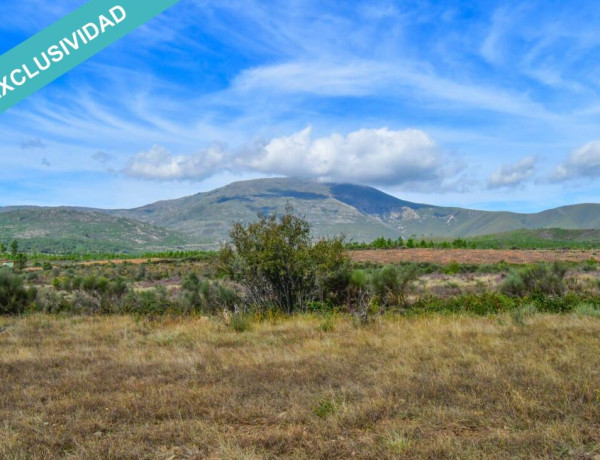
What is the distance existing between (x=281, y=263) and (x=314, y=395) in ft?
30.6

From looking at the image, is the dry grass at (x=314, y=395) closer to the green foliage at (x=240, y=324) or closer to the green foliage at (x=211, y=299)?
the green foliage at (x=240, y=324)

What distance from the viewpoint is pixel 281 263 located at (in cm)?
1555

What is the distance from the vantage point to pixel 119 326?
13414 mm

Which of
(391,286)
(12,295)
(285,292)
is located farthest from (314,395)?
(12,295)

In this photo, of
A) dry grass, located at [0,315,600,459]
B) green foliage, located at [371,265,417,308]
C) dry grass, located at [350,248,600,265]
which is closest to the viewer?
dry grass, located at [0,315,600,459]

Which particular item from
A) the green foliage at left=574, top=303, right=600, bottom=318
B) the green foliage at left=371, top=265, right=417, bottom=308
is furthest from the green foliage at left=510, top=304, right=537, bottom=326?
the green foliage at left=371, top=265, right=417, bottom=308

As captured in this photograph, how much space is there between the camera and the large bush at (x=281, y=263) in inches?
613

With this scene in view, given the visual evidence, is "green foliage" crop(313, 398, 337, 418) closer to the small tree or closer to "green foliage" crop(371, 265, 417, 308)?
"green foliage" crop(371, 265, 417, 308)

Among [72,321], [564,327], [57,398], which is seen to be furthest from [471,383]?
[72,321]

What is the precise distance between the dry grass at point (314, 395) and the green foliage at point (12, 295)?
750 cm

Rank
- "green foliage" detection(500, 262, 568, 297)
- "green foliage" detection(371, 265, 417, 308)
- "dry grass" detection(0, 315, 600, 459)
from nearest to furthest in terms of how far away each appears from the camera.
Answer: "dry grass" detection(0, 315, 600, 459) < "green foliage" detection(371, 265, 417, 308) < "green foliage" detection(500, 262, 568, 297)

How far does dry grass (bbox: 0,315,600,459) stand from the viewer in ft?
15.7

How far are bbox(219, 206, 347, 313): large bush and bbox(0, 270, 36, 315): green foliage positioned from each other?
795cm

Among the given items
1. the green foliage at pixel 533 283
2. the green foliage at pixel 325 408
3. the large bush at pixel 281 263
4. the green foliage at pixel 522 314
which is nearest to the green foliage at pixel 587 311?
the green foliage at pixel 522 314
